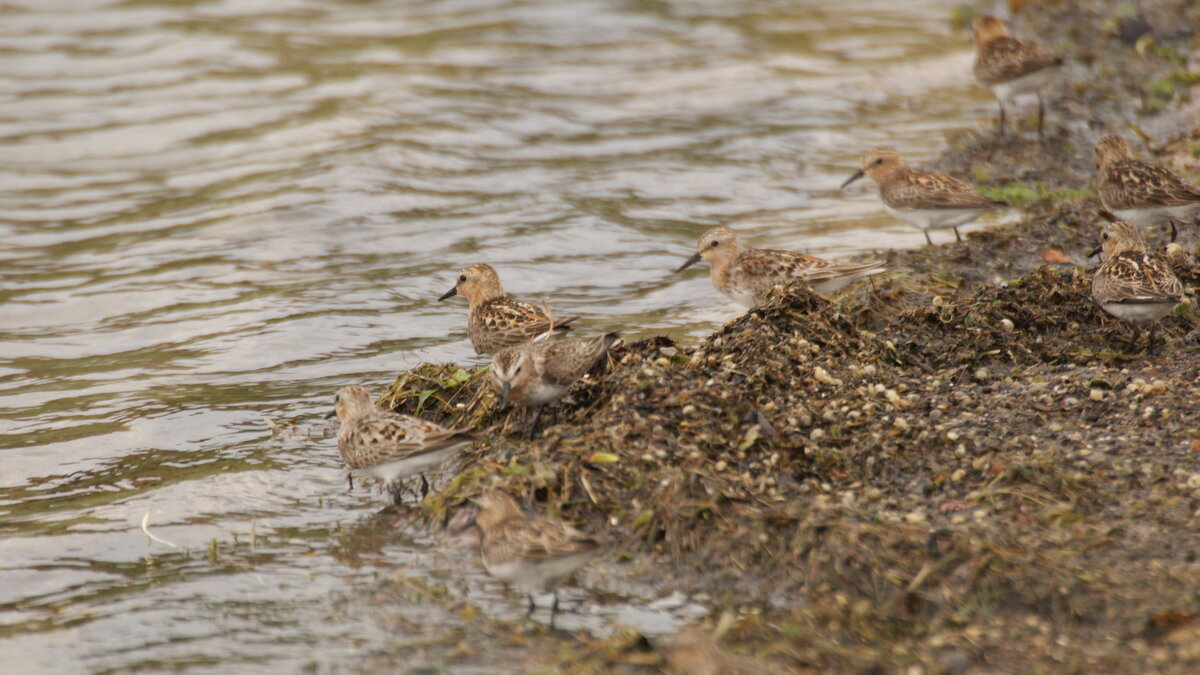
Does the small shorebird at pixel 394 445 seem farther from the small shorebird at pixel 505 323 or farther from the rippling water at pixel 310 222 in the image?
the small shorebird at pixel 505 323

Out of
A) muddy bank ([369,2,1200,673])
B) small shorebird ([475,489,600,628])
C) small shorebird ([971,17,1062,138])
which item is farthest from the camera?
small shorebird ([971,17,1062,138])

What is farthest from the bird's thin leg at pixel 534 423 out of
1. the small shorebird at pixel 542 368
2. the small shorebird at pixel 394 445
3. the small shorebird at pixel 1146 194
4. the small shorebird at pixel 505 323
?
the small shorebird at pixel 1146 194

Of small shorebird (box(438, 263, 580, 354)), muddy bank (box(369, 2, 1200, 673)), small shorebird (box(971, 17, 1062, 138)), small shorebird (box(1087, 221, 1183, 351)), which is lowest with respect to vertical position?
muddy bank (box(369, 2, 1200, 673))

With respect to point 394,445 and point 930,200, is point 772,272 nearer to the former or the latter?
point 930,200

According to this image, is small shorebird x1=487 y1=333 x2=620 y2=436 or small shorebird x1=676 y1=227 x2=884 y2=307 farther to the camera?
small shorebird x1=676 y1=227 x2=884 y2=307

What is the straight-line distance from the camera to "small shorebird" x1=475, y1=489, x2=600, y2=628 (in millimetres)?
6395

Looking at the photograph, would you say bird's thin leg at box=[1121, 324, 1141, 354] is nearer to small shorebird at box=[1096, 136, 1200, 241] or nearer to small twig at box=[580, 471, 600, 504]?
small shorebird at box=[1096, 136, 1200, 241]

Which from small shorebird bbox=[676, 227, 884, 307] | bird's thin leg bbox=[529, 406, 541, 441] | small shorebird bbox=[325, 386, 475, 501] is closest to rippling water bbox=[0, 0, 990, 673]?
small shorebird bbox=[325, 386, 475, 501]

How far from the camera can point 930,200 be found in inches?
475

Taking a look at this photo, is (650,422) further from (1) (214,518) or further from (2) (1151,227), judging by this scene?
(2) (1151,227)

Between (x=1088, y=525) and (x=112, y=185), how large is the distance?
1426 cm

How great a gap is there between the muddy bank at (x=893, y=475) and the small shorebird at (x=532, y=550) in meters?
0.35

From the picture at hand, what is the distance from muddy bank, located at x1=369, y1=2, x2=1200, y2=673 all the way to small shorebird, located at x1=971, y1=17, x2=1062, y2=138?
5.75 meters

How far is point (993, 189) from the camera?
14273 mm
